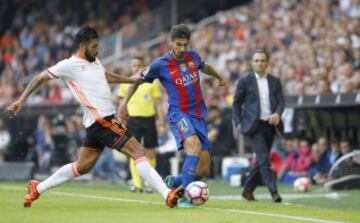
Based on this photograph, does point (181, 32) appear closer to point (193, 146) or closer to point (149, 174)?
point (193, 146)

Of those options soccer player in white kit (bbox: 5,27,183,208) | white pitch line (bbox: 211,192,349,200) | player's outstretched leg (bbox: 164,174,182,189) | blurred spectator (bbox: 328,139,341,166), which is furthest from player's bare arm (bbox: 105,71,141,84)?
blurred spectator (bbox: 328,139,341,166)

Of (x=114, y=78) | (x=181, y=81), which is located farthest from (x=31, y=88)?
(x=181, y=81)

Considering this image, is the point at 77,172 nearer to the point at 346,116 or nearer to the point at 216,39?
the point at 346,116

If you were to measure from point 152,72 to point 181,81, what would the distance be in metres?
0.38

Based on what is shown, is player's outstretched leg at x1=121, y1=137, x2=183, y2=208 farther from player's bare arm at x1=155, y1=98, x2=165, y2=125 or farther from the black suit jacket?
player's bare arm at x1=155, y1=98, x2=165, y2=125

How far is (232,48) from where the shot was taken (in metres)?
27.0

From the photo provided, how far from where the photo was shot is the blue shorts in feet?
42.4

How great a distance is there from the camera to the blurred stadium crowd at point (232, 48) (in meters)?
21.2

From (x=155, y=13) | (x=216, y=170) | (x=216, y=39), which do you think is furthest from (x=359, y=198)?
(x=155, y=13)

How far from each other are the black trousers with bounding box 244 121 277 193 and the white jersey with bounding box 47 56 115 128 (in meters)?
2.89

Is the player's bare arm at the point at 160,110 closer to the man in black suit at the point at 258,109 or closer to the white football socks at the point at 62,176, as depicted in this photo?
the man in black suit at the point at 258,109

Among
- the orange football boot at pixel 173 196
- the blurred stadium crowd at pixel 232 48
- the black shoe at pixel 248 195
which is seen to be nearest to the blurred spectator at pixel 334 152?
the blurred stadium crowd at pixel 232 48

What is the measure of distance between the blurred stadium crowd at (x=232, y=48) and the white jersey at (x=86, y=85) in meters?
Answer: 6.99

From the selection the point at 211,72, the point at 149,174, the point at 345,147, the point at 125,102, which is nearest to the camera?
the point at 149,174
